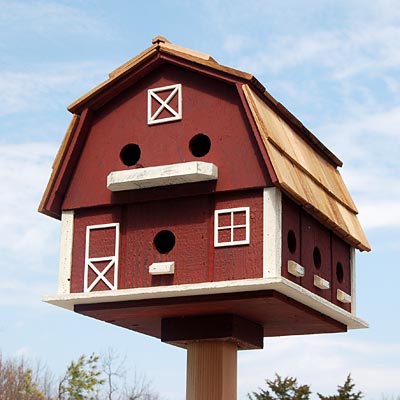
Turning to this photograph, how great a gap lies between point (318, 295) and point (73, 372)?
19.1 m

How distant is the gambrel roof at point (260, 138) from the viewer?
40.1ft

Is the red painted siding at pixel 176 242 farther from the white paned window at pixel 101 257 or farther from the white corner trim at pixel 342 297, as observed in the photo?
the white corner trim at pixel 342 297

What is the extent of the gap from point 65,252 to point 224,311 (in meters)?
2.04

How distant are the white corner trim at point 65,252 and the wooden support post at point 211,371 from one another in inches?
71.3

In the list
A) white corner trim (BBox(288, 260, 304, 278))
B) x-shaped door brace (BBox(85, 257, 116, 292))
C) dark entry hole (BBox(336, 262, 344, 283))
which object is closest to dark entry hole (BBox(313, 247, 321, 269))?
dark entry hole (BBox(336, 262, 344, 283))

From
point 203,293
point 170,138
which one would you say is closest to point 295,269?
point 203,293

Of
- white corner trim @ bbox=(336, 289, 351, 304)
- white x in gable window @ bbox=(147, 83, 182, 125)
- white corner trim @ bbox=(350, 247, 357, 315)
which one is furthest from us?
white corner trim @ bbox=(350, 247, 357, 315)

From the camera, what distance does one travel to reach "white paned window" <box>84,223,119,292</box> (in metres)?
12.8

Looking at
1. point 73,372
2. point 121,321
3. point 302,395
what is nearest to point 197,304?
point 121,321

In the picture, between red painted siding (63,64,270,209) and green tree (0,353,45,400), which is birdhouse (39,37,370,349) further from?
green tree (0,353,45,400)

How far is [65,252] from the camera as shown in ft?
42.9

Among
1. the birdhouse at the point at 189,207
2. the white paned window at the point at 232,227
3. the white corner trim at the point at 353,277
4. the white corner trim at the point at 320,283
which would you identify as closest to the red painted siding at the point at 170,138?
the birdhouse at the point at 189,207

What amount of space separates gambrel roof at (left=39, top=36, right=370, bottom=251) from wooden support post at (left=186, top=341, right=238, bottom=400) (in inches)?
80.9

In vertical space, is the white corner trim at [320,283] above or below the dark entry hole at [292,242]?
below
